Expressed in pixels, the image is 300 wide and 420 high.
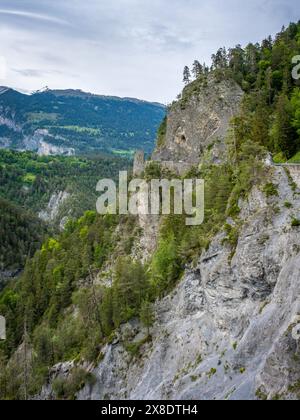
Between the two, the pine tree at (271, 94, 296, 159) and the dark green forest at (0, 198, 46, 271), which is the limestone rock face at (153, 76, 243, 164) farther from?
the dark green forest at (0, 198, 46, 271)

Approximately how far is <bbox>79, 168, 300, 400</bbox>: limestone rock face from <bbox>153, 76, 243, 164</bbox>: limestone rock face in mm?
30581

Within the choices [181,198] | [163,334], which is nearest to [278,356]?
[163,334]

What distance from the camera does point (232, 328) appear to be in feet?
134

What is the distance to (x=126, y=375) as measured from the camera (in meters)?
52.3

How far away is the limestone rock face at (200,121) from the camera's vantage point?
75.9 metres

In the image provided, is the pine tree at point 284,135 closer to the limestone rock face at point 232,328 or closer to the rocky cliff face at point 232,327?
the rocky cliff face at point 232,327

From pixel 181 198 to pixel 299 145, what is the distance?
17935 mm

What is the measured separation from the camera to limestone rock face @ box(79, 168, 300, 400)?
3192cm

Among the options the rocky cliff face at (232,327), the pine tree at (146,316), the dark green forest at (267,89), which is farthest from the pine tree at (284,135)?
the pine tree at (146,316)

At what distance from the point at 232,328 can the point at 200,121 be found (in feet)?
147

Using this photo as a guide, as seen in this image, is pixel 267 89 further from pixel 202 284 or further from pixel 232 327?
pixel 232 327

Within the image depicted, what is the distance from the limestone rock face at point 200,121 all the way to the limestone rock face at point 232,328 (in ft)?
100

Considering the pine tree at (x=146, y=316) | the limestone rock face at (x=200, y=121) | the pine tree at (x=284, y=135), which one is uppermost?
the limestone rock face at (x=200, y=121)
